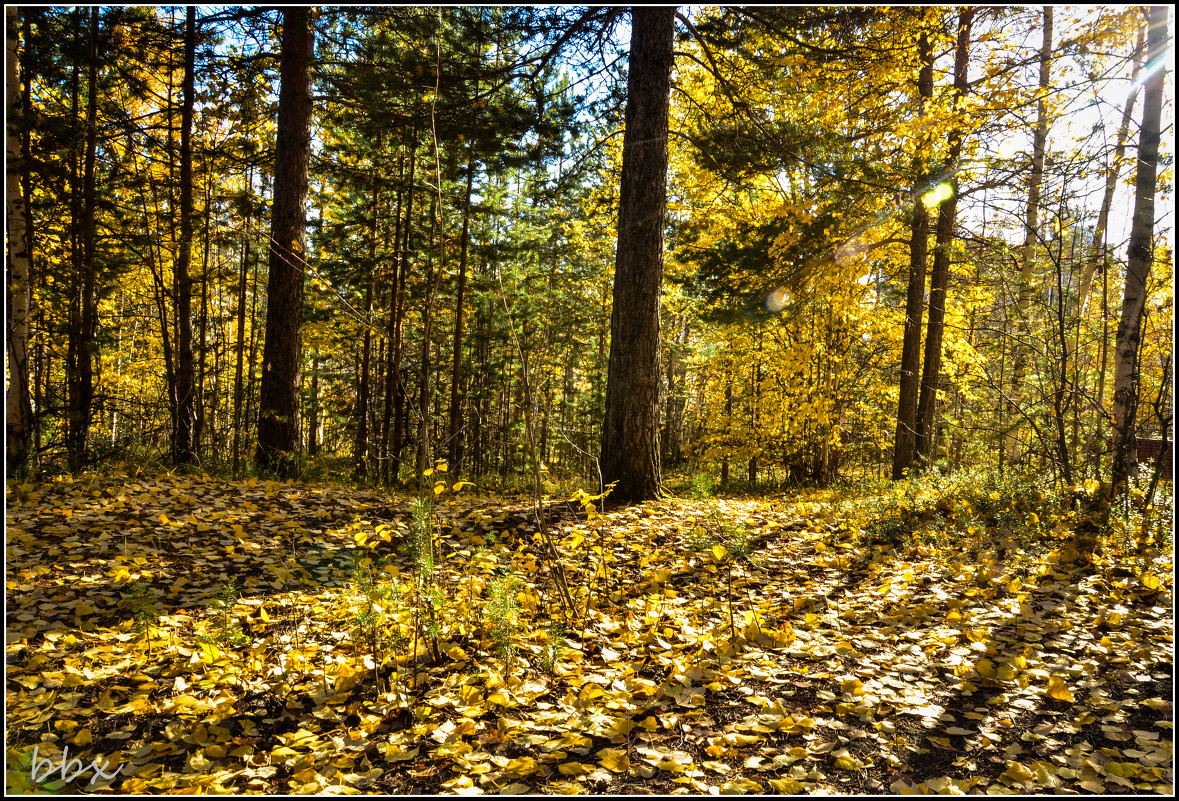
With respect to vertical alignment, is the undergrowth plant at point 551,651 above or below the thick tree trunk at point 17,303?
below

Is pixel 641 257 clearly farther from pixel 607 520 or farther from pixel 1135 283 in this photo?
pixel 1135 283

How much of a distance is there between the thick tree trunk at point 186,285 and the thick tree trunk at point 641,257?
5.61 meters

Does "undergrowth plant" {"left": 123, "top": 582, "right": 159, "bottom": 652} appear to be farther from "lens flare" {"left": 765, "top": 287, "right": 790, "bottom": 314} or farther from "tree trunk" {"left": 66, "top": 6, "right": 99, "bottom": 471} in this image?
"lens flare" {"left": 765, "top": 287, "right": 790, "bottom": 314}

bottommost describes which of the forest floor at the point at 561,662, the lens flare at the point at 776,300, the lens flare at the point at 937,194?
the forest floor at the point at 561,662

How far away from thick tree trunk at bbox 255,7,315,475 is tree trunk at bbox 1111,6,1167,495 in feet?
29.6

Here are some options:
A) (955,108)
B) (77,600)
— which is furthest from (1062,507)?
(77,600)

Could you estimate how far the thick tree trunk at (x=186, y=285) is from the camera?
274 inches

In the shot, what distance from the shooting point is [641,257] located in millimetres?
5785

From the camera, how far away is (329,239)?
12305mm

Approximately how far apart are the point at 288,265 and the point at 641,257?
15.2ft

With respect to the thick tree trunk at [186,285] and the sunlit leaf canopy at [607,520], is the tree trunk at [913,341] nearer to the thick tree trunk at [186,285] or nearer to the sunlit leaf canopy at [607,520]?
the sunlit leaf canopy at [607,520]

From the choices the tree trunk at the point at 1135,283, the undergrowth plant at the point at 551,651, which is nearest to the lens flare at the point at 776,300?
the tree trunk at the point at 1135,283

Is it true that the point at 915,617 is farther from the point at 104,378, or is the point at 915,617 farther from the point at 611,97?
the point at 104,378

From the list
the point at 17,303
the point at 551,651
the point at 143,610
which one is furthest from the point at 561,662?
the point at 17,303
